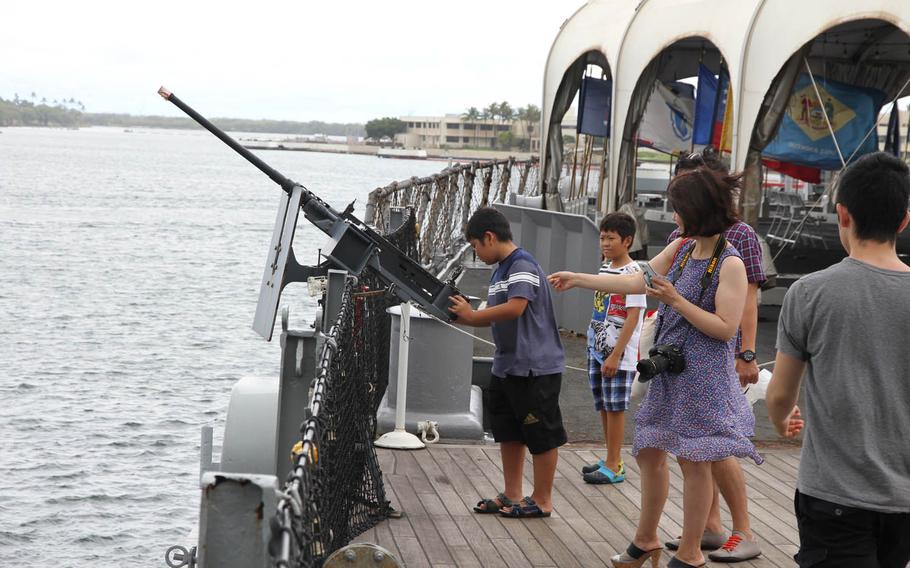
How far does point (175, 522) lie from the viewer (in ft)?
44.9

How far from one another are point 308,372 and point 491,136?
195896 mm

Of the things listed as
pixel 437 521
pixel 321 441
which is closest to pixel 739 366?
pixel 437 521

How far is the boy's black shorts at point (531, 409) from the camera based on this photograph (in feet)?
20.6

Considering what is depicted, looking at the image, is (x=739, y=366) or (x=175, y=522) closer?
(x=739, y=366)

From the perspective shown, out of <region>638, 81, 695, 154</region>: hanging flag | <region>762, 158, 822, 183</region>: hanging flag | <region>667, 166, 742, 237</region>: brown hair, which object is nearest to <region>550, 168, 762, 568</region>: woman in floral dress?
<region>667, 166, 742, 237</region>: brown hair

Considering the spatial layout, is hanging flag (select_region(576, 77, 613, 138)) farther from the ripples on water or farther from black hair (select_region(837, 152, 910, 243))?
black hair (select_region(837, 152, 910, 243))

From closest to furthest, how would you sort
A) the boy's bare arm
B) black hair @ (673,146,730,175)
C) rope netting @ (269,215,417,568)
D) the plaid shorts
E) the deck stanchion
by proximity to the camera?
rope netting @ (269,215,417,568) → black hair @ (673,146,730,175) → the boy's bare arm → the plaid shorts → the deck stanchion

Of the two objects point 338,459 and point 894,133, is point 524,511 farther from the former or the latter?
point 894,133

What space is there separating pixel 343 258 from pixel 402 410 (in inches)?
74.0

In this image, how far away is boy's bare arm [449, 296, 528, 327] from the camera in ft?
19.9

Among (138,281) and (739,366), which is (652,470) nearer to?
(739,366)

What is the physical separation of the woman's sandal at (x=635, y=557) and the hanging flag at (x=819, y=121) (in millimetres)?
12368

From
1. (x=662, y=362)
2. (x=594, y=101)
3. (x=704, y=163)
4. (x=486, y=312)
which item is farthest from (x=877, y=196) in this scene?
(x=594, y=101)

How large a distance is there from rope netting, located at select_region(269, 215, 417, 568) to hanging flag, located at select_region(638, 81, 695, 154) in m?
14.4
